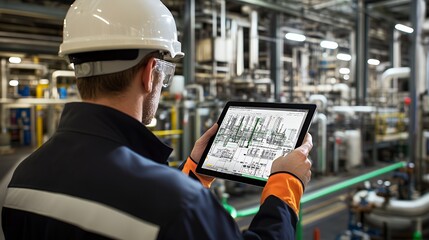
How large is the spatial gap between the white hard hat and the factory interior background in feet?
5.94

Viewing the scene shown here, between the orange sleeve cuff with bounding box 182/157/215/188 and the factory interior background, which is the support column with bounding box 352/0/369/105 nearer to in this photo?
the factory interior background

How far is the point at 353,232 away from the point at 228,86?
141 inches

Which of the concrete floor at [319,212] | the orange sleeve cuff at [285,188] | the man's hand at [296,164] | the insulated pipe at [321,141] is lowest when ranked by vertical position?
the concrete floor at [319,212]

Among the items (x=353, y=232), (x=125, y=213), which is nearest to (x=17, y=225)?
(x=125, y=213)

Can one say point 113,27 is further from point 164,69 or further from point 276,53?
point 276,53

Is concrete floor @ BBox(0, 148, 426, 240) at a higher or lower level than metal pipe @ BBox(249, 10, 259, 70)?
lower

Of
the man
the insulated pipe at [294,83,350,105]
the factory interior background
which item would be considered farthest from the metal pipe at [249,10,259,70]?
the man

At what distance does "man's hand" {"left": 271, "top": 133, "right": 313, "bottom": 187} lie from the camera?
38.0 inches

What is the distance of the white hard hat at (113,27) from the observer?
913 millimetres

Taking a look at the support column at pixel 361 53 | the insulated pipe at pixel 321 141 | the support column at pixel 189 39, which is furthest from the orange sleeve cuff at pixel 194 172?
the support column at pixel 361 53

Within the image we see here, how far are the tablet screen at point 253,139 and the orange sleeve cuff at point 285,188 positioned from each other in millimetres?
94

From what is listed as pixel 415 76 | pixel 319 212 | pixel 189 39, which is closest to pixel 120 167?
pixel 319 212

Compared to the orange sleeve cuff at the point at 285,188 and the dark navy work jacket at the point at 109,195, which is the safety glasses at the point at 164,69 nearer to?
the dark navy work jacket at the point at 109,195

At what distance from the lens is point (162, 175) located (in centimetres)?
76
